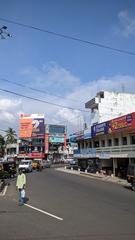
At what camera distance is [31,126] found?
4552 inches

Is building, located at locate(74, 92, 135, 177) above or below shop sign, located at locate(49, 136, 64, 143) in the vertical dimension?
below

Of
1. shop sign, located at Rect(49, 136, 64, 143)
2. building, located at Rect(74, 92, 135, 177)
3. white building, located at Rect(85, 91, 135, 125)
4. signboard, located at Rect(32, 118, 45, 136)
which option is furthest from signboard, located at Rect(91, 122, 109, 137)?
shop sign, located at Rect(49, 136, 64, 143)

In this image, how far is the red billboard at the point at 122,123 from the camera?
4088 centimetres

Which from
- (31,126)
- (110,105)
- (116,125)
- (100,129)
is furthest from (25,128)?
(116,125)

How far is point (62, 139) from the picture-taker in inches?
4811

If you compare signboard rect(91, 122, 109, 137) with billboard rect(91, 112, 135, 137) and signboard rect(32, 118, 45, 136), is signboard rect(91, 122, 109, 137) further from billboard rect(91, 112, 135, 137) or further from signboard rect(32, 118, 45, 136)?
signboard rect(32, 118, 45, 136)

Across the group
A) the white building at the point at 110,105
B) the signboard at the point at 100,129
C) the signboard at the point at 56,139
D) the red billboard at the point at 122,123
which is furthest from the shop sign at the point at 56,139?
the red billboard at the point at 122,123

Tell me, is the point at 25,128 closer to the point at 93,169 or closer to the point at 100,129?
the point at 93,169

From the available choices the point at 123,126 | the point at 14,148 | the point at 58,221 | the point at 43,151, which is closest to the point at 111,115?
→ the point at 123,126

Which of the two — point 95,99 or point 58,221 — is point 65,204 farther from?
point 95,99

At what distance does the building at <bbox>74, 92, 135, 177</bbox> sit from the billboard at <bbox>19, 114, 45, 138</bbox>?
4720 cm

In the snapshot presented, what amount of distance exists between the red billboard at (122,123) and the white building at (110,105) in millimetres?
14770

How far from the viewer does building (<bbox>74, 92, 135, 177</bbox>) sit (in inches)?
1710

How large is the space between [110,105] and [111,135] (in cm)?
1389
